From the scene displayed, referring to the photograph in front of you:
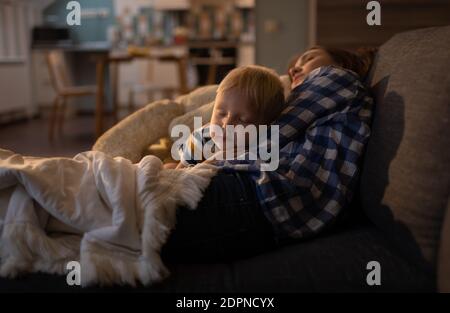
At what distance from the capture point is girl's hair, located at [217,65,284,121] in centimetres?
108

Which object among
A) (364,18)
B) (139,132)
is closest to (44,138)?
(364,18)

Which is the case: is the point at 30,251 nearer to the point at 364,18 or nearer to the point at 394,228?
the point at 394,228

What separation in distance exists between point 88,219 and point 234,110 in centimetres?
42

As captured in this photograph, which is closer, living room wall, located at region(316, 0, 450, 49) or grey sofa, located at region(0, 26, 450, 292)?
grey sofa, located at region(0, 26, 450, 292)

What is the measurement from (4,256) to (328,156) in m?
0.69

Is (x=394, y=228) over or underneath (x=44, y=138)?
over

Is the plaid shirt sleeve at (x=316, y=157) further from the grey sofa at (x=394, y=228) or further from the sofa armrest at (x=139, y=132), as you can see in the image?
the sofa armrest at (x=139, y=132)

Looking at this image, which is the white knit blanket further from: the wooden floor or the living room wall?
the living room wall

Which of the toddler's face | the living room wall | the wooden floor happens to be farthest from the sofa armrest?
the living room wall

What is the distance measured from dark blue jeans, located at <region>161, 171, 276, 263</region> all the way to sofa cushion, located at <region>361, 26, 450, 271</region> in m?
0.26

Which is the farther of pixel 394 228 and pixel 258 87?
pixel 258 87

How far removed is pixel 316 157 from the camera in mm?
1029

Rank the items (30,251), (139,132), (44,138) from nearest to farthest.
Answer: (30,251) < (139,132) < (44,138)
